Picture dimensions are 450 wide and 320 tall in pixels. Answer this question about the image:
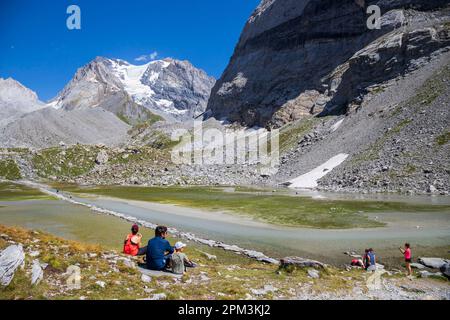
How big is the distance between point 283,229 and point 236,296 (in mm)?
21368

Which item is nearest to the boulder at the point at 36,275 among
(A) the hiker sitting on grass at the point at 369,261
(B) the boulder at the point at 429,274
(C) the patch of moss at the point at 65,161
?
(A) the hiker sitting on grass at the point at 369,261

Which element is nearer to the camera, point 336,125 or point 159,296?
point 159,296

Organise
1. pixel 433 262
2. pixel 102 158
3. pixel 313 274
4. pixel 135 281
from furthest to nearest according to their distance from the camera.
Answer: pixel 102 158
pixel 433 262
pixel 313 274
pixel 135 281

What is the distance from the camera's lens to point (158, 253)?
16.9 m

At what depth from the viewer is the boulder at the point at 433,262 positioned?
2019 cm

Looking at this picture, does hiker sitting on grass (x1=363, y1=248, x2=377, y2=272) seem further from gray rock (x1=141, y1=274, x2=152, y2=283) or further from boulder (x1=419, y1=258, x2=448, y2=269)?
gray rock (x1=141, y1=274, x2=152, y2=283)

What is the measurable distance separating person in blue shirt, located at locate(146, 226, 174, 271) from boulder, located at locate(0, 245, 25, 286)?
5731mm

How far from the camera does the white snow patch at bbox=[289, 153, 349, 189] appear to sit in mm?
86812

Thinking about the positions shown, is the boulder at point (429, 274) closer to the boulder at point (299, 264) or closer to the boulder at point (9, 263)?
the boulder at point (299, 264)

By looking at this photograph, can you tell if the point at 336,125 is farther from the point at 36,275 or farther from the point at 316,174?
the point at 36,275

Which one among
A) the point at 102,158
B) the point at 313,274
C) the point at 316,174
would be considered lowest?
the point at 313,274

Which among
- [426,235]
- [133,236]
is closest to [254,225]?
[426,235]

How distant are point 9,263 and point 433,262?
22408 mm

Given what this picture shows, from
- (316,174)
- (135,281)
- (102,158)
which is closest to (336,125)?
(316,174)
